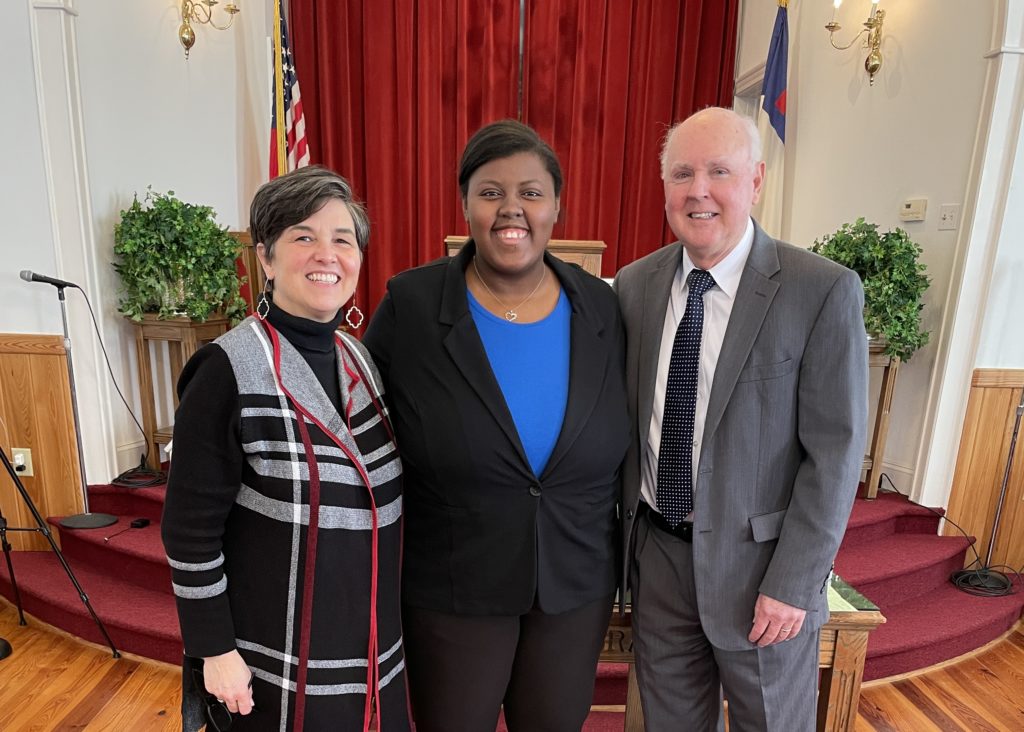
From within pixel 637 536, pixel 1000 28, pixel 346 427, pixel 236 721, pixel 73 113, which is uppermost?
pixel 1000 28

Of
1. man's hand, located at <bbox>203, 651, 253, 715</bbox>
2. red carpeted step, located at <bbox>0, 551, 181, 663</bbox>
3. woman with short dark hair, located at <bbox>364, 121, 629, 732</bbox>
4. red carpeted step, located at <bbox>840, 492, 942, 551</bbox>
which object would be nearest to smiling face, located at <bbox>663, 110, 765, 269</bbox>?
woman with short dark hair, located at <bbox>364, 121, 629, 732</bbox>

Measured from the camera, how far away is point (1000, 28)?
2736 mm

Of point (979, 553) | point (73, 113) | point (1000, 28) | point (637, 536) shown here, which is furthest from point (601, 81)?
point (637, 536)

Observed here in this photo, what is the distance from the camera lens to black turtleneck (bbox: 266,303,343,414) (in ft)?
3.66

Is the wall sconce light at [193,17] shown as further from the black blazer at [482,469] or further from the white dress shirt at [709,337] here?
the white dress shirt at [709,337]

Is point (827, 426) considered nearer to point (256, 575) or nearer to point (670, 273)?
point (670, 273)

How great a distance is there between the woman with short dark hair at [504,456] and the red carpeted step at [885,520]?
2221mm

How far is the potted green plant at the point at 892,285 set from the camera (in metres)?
2.97

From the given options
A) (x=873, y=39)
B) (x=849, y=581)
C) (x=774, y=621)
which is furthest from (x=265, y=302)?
(x=873, y=39)

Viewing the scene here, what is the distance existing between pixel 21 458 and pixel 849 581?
393 cm

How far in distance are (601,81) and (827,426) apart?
14.1ft

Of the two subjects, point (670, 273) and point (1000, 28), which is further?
point (1000, 28)

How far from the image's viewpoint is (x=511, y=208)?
1.21 meters

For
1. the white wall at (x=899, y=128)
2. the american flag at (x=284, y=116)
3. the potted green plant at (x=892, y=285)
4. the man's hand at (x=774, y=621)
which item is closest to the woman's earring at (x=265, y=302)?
the man's hand at (x=774, y=621)
